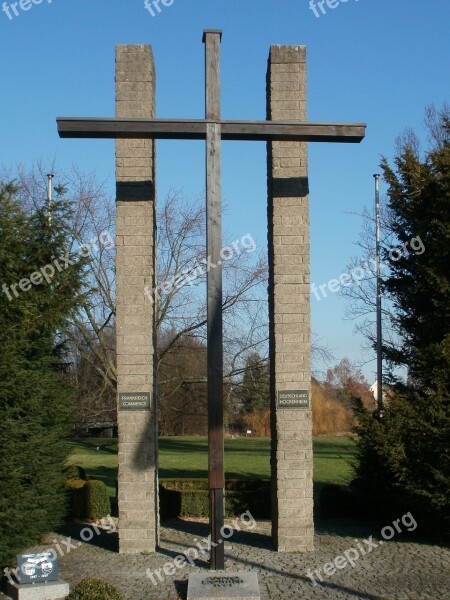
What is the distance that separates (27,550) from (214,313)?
4323 mm

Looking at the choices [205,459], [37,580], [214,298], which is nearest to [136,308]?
[214,298]

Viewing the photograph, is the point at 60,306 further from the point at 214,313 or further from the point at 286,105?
the point at 286,105

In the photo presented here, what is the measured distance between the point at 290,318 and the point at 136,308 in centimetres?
223

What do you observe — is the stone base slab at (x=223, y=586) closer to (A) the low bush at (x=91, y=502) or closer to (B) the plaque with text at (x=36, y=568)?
(B) the plaque with text at (x=36, y=568)

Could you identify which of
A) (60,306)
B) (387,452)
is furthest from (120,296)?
(387,452)

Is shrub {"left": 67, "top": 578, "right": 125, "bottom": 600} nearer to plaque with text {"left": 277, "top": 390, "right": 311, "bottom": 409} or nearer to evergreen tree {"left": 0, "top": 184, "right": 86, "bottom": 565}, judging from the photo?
evergreen tree {"left": 0, "top": 184, "right": 86, "bottom": 565}

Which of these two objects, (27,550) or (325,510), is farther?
(325,510)

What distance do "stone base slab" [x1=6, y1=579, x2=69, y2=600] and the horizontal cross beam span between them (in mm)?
5440

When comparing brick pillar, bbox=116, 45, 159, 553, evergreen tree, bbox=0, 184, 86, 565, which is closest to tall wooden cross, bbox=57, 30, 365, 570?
brick pillar, bbox=116, 45, 159, 553

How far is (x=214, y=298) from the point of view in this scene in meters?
9.16

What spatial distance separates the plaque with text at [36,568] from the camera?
837 centimetres

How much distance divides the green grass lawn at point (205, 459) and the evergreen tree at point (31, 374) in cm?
698

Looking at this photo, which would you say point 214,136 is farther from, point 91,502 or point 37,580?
point 91,502

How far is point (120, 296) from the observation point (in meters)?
10.7
